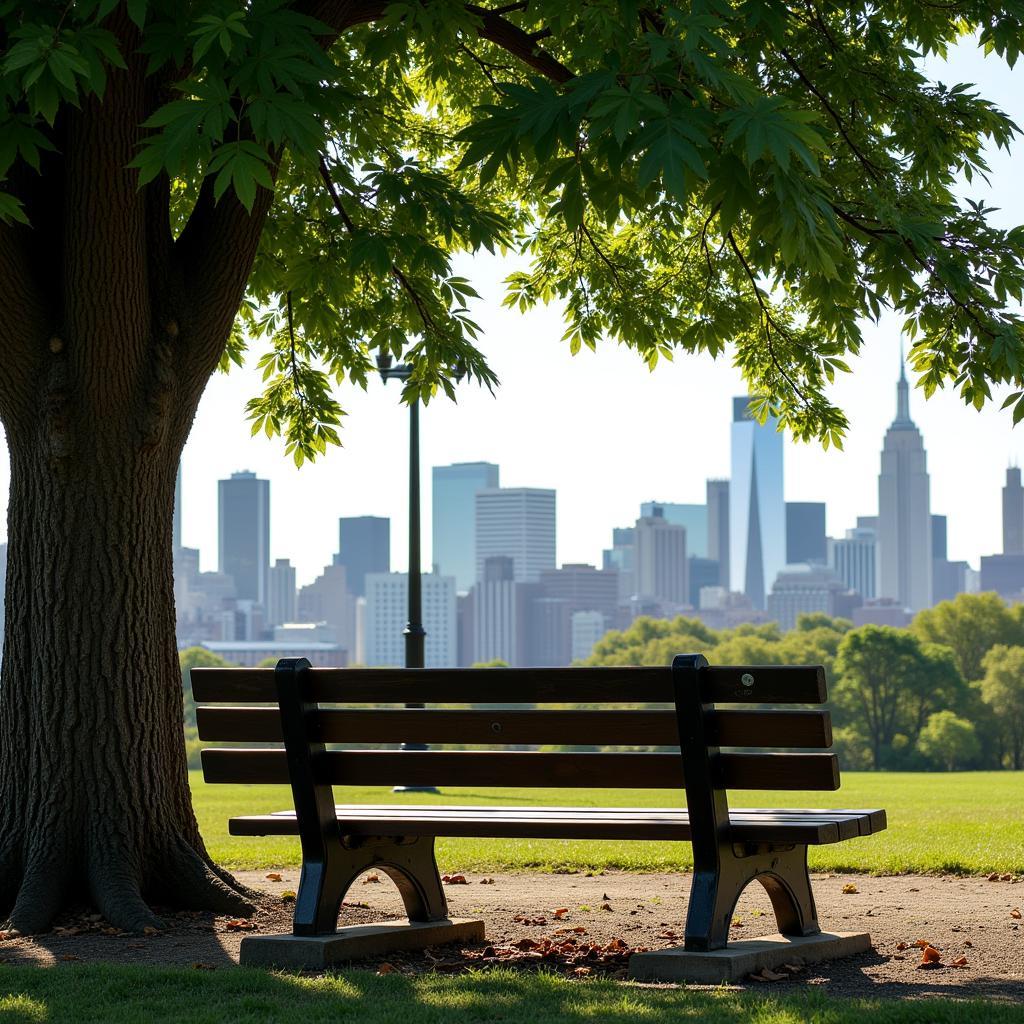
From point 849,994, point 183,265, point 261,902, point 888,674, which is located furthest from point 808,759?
point 888,674

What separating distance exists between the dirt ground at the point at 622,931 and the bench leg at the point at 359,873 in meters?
0.21

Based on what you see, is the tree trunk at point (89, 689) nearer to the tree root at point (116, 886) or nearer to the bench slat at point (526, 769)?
the tree root at point (116, 886)

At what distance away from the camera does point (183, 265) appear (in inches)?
285

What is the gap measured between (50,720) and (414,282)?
4.26 meters

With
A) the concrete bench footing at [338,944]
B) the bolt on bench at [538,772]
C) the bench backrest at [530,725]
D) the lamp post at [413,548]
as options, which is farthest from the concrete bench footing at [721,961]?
the lamp post at [413,548]

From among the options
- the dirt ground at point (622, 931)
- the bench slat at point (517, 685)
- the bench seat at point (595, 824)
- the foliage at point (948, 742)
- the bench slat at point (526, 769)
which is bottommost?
the foliage at point (948, 742)

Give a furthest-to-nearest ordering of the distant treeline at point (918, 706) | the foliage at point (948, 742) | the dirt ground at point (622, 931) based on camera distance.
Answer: the distant treeline at point (918, 706)
the foliage at point (948, 742)
the dirt ground at point (622, 931)

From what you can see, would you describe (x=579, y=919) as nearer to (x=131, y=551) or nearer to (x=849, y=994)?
(x=849, y=994)

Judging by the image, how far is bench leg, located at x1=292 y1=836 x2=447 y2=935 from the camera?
18.4 feet

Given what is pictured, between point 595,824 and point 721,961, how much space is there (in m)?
0.69

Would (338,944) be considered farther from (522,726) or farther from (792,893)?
(792,893)

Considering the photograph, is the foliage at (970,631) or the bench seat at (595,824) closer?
the bench seat at (595,824)

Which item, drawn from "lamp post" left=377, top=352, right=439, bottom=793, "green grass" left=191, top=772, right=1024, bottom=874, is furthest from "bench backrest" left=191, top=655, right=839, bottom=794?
"lamp post" left=377, top=352, right=439, bottom=793

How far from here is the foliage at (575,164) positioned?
4.96 metres
